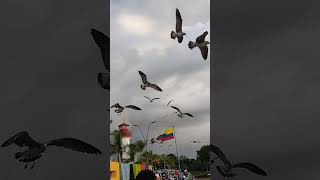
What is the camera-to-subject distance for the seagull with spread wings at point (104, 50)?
6.41 metres

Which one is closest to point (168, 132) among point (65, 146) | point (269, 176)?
point (269, 176)

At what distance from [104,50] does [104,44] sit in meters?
0.14

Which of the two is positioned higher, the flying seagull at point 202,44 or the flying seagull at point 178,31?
the flying seagull at point 178,31

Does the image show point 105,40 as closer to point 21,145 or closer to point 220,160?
point 21,145

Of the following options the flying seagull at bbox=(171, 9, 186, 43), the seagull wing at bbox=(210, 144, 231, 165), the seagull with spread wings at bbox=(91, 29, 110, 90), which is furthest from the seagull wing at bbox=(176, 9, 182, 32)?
the seagull wing at bbox=(210, 144, 231, 165)

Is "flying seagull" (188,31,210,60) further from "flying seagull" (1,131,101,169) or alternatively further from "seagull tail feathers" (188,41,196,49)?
"flying seagull" (1,131,101,169)

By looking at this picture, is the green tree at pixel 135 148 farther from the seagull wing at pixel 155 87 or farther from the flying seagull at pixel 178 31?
the flying seagull at pixel 178 31

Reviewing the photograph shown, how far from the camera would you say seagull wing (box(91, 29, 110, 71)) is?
6.40 m

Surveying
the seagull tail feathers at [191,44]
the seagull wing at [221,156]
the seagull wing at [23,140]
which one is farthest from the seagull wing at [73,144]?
the seagull tail feathers at [191,44]

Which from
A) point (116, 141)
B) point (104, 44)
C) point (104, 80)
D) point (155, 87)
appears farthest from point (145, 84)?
point (116, 141)

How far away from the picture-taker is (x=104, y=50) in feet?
21.0

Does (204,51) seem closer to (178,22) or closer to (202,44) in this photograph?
(202,44)

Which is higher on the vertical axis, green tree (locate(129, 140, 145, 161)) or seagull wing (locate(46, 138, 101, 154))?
seagull wing (locate(46, 138, 101, 154))

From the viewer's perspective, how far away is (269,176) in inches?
279
